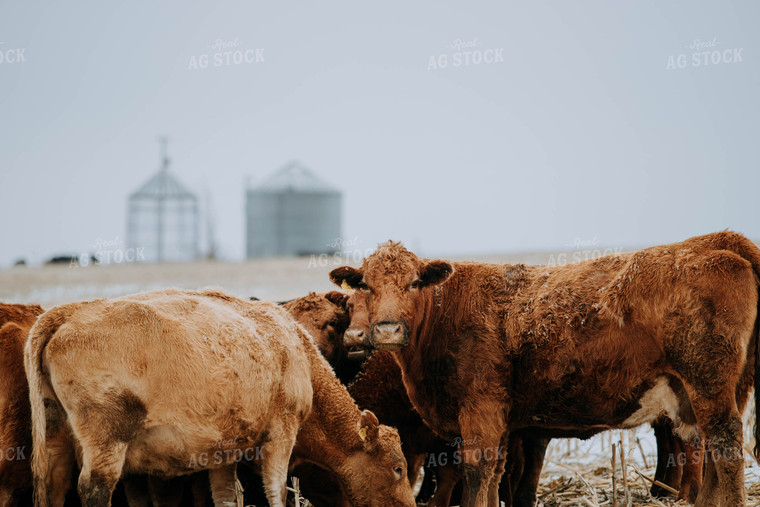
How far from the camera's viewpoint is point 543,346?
798 centimetres

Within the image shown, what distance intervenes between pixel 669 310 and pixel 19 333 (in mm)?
5498

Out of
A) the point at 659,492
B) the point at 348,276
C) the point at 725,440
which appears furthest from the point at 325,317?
the point at 725,440

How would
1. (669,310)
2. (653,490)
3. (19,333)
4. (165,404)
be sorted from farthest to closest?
(653,490) < (19,333) < (669,310) < (165,404)

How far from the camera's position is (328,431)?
820cm

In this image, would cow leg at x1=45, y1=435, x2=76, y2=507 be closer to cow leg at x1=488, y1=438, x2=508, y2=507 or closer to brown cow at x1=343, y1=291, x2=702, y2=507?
brown cow at x1=343, y1=291, x2=702, y2=507

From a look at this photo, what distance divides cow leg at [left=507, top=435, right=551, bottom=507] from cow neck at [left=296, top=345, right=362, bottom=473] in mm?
1966

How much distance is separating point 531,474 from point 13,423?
5.00 metres

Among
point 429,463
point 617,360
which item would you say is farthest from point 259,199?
point 617,360

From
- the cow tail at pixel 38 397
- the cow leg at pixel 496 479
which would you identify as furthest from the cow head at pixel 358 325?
the cow tail at pixel 38 397

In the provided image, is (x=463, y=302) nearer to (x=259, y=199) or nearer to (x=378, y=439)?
(x=378, y=439)

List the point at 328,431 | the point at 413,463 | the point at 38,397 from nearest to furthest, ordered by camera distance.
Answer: the point at 38,397 → the point at 328,431 → the point at 413,463

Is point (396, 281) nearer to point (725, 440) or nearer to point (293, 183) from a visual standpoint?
point (725, 440)

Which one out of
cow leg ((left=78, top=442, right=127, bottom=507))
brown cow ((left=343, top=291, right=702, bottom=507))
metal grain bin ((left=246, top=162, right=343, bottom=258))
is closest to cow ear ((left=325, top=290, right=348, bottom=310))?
brown cow ((left=343, top=291, right=702, bottom=507))

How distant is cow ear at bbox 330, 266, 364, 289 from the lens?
8703mm
